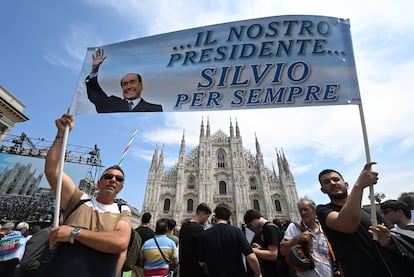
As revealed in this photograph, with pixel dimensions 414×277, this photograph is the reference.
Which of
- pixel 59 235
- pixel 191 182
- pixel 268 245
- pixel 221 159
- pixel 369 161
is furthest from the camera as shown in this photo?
pixel 221 159

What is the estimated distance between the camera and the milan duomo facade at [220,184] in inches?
980

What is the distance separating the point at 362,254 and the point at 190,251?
1.93 m

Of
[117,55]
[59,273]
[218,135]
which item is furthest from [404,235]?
[218,135]

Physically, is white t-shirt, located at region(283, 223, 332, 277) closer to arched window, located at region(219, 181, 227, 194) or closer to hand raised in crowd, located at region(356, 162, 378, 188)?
hand raised in crowd, located at region(356, 162, 378, 188)

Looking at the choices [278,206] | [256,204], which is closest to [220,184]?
[256,204]

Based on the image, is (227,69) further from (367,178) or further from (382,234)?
(382,234)

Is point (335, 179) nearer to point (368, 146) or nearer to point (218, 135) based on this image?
point (368, 146)

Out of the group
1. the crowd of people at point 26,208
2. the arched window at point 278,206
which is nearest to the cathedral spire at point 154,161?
the crowd of people at point 26,208

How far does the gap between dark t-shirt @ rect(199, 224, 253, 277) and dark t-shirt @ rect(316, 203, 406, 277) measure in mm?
971

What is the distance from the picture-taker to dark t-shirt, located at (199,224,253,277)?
Result: 213 centimetres

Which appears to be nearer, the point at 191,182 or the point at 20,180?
the point at 20,180

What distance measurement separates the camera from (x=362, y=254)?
140 centimetres

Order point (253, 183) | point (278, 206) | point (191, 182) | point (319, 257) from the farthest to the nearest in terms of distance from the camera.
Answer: point (253, 183), point (191, 182), point (278, 206), point (319, 257)

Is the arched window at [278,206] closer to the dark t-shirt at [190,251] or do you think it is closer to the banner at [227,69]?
the dark t-shirt at [190,251]
